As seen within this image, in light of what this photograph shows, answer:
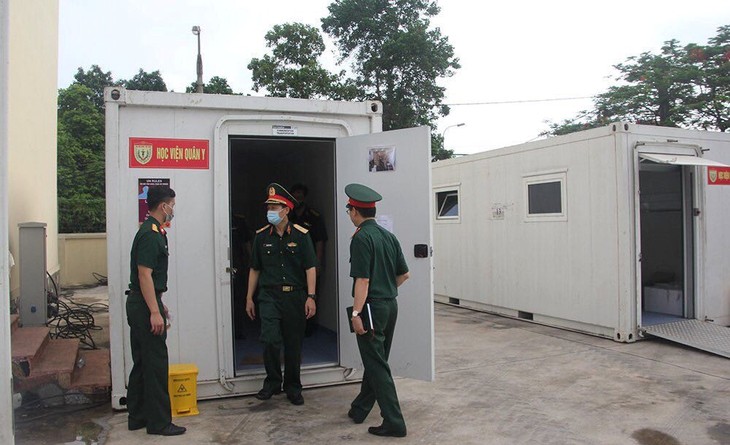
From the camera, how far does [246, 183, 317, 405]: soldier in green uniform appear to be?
4.90m

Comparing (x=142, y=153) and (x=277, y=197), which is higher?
(x=142, y=153)

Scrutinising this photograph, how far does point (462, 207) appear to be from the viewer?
10.3 metres

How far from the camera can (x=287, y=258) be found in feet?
16.3

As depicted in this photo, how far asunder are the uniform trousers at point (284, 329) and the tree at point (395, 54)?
65.7 feet

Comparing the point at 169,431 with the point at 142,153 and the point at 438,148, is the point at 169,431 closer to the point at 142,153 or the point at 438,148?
the point at 142,153

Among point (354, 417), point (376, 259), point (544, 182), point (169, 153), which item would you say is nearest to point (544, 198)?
point (544, 182)

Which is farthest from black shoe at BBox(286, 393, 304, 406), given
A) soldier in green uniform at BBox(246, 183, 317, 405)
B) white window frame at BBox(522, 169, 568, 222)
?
white window frame at BBox(522, 169, 568, 222)

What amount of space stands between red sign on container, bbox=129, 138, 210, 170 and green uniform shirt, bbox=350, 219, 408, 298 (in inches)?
67.2

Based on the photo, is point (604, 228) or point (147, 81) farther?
point (147, 81)

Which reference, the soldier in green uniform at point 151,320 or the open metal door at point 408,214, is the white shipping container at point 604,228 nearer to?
the open metal door at point 408,214

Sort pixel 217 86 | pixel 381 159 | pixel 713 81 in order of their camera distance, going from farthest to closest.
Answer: pixel 217 86, pixel 713 81, pixel 381 159

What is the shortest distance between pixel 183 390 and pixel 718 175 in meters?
7.51

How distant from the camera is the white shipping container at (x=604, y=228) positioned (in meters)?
7.34

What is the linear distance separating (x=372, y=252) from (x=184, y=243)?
1809mm
